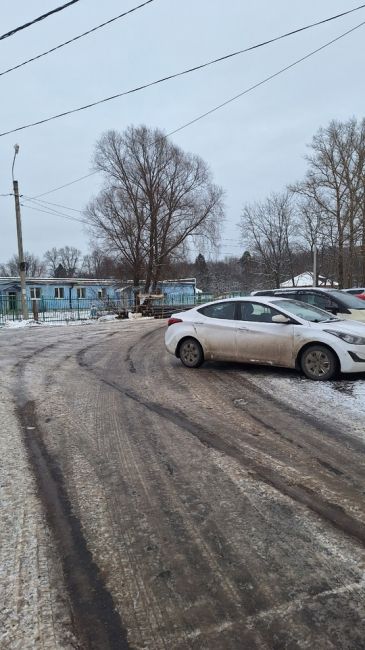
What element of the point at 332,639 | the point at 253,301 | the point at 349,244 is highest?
the point at 349,244

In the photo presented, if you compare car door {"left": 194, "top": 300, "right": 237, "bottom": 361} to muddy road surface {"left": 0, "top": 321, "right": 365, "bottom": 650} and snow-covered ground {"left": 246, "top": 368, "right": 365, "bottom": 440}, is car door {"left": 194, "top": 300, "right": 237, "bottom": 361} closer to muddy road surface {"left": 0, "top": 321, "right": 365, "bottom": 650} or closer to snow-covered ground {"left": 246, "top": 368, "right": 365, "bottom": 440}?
snow-covered ground {"left": 246, "top": 368, "right": 365, "bottom": 440}

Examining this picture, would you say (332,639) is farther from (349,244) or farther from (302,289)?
(349,244)

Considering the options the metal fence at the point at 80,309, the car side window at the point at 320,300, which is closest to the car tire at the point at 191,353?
the car side window at the point at 320,300

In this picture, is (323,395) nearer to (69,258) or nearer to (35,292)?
(35,292)

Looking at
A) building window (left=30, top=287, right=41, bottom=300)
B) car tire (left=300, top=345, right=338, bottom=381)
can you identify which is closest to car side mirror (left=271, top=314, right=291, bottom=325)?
car tire (left=300, top=345, right=338, bottom=381)

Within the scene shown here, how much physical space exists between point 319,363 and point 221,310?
2.21 metres

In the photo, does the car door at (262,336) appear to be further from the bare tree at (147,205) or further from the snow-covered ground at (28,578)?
the bare tree at (147,205)

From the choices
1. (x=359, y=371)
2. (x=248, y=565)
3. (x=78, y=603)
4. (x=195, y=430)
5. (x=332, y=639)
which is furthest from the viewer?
(x=359, y=371)

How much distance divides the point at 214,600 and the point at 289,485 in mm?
1553

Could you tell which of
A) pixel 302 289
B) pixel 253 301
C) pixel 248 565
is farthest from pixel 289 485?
pixel 302 289

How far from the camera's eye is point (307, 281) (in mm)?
79812

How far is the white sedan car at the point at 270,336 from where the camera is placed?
7613 mm

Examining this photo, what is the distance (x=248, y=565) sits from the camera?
2.86 metres

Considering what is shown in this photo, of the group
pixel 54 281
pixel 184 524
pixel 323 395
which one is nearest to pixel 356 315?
pixel 323 395
